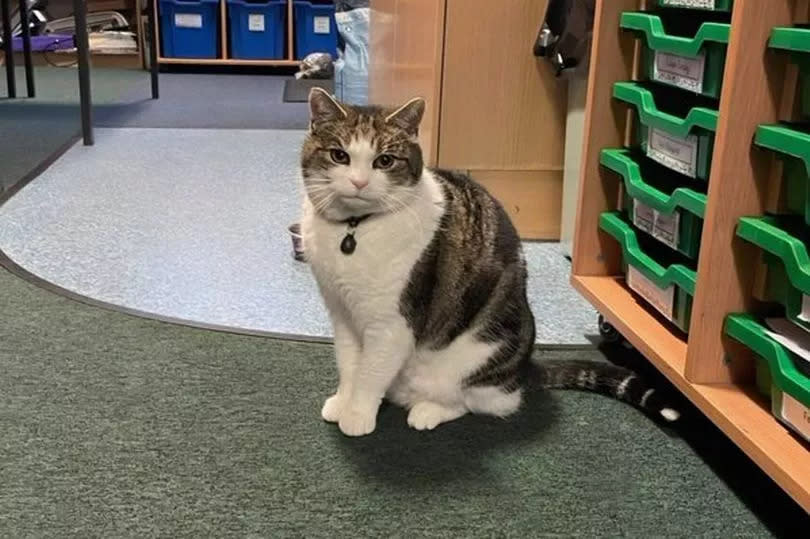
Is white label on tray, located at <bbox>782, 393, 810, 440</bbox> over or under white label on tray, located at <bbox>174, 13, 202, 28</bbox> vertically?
under

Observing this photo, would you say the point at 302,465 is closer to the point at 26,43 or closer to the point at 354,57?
the point at 354,57

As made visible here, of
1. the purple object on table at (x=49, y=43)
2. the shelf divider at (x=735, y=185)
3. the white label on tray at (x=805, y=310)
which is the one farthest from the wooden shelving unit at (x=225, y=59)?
the white label on tray at (x=805, y=310)

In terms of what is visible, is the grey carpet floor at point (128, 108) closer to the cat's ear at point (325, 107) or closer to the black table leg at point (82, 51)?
the black table leg at point (82, 51)

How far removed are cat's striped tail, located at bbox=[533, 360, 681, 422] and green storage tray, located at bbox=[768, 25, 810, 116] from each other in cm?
51

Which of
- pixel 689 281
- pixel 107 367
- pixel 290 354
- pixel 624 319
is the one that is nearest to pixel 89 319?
pixel 107 367

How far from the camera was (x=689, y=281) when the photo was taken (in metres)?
1.28

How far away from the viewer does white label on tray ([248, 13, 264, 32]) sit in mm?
5371

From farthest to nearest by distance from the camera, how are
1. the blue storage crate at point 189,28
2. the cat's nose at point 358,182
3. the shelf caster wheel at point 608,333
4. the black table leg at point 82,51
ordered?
the blue storage crate at point 189,28 → the black table leg at point 82,51 → the shelf caster wheel at point 608,333 → the cat's nose at point 358,182

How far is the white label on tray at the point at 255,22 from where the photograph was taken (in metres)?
5.37

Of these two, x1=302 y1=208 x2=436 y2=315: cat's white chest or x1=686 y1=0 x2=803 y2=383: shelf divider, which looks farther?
x1=302 y1=208 x2=436 y2=315: cat's white chest

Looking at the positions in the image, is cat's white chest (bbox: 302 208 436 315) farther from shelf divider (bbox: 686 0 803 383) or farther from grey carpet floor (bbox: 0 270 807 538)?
shelf divider (bbox: 686 0 803 383)

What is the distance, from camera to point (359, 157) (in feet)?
3.95

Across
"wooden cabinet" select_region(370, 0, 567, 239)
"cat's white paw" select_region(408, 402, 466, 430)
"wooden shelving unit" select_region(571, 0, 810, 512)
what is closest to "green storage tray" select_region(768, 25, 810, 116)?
"wooden shelving unit" select_region(571, 0, 810, 512)

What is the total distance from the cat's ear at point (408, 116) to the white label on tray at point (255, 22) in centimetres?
439
